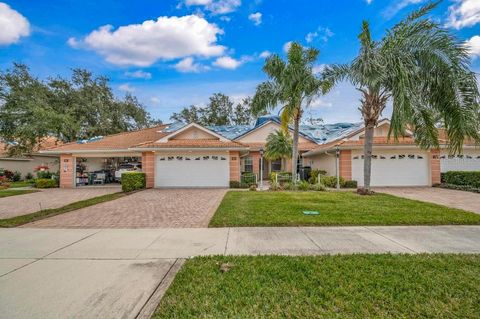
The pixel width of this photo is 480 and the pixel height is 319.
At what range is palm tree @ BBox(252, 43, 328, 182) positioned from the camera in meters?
13.2

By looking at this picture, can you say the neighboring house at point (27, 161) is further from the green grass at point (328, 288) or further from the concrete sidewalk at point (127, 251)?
the green grass at point (328, 288)

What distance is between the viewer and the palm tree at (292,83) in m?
13.2

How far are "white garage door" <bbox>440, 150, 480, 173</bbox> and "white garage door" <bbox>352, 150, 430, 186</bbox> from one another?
1.64 meters

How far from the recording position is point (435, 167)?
16.2 m

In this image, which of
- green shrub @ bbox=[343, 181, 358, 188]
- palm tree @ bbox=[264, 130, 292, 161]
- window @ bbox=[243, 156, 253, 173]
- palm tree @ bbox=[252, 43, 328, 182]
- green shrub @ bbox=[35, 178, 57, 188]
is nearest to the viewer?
palm tree @ bbox=[252, 43, 328, 182]

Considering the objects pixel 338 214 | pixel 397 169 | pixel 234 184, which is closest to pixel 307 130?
pixel 397 169

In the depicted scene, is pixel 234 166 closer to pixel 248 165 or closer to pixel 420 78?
pixel 248 165

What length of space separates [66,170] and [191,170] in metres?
10.0

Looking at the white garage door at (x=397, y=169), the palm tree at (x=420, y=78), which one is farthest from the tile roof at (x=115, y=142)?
the white garage door at (x=397, y=169)

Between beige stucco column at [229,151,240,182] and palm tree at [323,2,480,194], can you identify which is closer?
palm tree at [323,2,480,194]

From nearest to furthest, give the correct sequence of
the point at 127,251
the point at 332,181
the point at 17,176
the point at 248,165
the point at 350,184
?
1. the point at 127,251
2. the point at 350,184
3. the point at 332,181
4. the point at 248,165
5. the point at 17,176

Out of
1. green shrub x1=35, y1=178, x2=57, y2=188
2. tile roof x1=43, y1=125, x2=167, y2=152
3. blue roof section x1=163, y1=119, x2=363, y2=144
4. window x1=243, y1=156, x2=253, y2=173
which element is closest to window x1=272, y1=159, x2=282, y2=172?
window x1=243, y1=156, x2=253, y2=173

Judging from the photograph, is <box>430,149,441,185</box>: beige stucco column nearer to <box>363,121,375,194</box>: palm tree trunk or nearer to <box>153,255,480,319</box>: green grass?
<box>363,121,375,194</box>: palm tree trunk

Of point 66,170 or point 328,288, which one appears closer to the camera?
point 328,288
